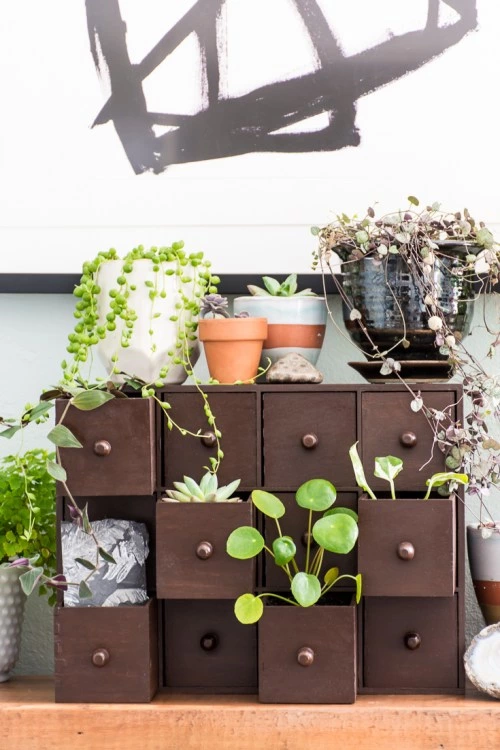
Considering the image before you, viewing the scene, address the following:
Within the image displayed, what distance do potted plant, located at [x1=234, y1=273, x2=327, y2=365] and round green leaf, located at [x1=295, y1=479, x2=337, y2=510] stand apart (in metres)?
0.23

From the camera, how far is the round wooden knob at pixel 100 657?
1.21m

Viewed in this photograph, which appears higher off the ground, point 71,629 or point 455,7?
point 455,7

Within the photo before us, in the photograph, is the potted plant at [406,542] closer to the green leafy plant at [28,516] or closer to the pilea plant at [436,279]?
the pilea plant at [436,279]

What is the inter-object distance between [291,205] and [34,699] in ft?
2.87

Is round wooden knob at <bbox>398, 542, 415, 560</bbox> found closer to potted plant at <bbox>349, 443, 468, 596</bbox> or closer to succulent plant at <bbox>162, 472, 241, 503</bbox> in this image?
potted plant at <bbox>349, 443, 468, 596</bbox>

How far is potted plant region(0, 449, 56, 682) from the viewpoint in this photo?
1.33 m

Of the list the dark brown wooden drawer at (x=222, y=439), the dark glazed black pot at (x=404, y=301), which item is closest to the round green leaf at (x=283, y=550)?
the dark brown wooden drawer at (x=222, y=439)

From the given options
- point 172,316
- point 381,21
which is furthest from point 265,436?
point 381,21

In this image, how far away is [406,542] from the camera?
1.19 meters

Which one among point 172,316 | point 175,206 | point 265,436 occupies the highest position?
point 175,206

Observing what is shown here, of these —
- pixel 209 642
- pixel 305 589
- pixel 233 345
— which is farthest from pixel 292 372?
pixel 209 642

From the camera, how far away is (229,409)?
126 centimetres

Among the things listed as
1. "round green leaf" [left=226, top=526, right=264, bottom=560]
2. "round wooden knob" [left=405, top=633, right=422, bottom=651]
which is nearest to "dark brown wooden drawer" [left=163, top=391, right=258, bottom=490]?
"round green leaf" [left=226, top=526, right=264, bottom=560]

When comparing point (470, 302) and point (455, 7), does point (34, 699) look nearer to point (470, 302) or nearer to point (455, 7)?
point (470, 302)
